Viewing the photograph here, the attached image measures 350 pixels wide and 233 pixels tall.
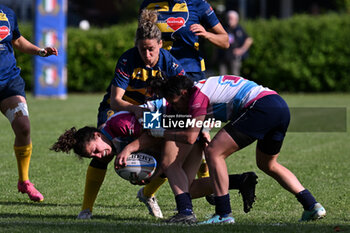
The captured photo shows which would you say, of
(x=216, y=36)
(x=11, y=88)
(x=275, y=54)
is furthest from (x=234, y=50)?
(x=11, y=88)

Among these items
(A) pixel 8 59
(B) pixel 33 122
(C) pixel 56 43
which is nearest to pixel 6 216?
(A) pixel 8 59

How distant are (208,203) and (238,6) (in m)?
25.8

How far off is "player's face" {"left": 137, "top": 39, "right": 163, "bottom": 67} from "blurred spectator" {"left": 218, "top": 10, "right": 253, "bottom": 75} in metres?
13.1

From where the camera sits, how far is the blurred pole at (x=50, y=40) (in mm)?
19812

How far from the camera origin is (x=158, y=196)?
274 inches

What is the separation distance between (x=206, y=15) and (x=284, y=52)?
14.8 meters

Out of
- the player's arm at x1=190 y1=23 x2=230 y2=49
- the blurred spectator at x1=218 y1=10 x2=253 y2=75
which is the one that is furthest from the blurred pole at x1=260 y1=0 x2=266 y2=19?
the player's arm at x1=190 y1=23 x2=230 y2=49

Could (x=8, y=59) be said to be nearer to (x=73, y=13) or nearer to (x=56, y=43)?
(x=56, y=43)

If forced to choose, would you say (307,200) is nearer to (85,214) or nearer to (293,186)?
(293,186)

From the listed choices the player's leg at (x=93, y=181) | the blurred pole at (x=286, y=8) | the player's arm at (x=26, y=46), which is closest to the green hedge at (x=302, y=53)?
the blurred pole at (x=286, y=8)

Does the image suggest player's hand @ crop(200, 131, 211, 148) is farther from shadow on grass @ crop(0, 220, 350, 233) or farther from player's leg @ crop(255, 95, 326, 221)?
shadow on grass @ crop(0, 220, 350, 233)

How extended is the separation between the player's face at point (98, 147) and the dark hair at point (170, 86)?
2.01 feet

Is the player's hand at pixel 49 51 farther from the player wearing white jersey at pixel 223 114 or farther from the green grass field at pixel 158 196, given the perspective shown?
the player wearing white jersey at pixel 223 114

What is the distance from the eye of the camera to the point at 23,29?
74.5 feet
